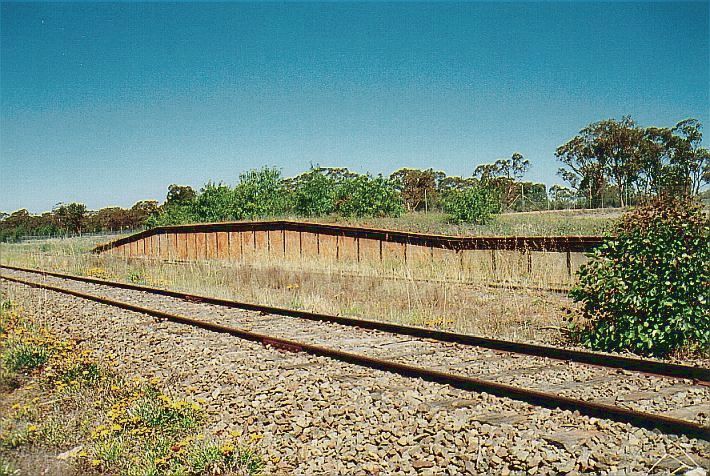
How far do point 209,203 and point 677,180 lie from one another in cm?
3109

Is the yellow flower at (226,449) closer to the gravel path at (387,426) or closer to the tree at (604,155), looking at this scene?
the gravel path at (387,426)

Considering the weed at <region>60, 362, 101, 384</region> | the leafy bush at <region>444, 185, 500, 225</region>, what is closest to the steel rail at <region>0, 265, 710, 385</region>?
the weed at <region>60, 362, 101, 384</region>

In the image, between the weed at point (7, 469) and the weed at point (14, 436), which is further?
the weed at point (14, 436)

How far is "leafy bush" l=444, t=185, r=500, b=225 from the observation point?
32.8 meters

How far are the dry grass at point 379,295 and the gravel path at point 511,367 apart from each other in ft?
4.31

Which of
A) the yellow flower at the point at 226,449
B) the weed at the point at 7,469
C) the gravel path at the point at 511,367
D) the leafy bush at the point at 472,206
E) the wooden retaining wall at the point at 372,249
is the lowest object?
the weed at the point at 7,469

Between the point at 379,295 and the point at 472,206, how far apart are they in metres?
20.4

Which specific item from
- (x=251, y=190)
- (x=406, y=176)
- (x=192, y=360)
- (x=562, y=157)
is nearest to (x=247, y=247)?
(x=251, y=190)

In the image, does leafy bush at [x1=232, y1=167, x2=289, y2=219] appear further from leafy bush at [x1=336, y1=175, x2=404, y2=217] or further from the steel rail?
the steel rail

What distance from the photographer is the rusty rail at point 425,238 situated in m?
14.9

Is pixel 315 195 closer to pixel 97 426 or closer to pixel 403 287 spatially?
pixel 403 287

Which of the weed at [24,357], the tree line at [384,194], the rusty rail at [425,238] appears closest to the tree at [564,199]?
the tree line at [384,194]

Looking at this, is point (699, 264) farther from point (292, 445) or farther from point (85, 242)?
point (85, 242)

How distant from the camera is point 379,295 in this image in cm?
1377
